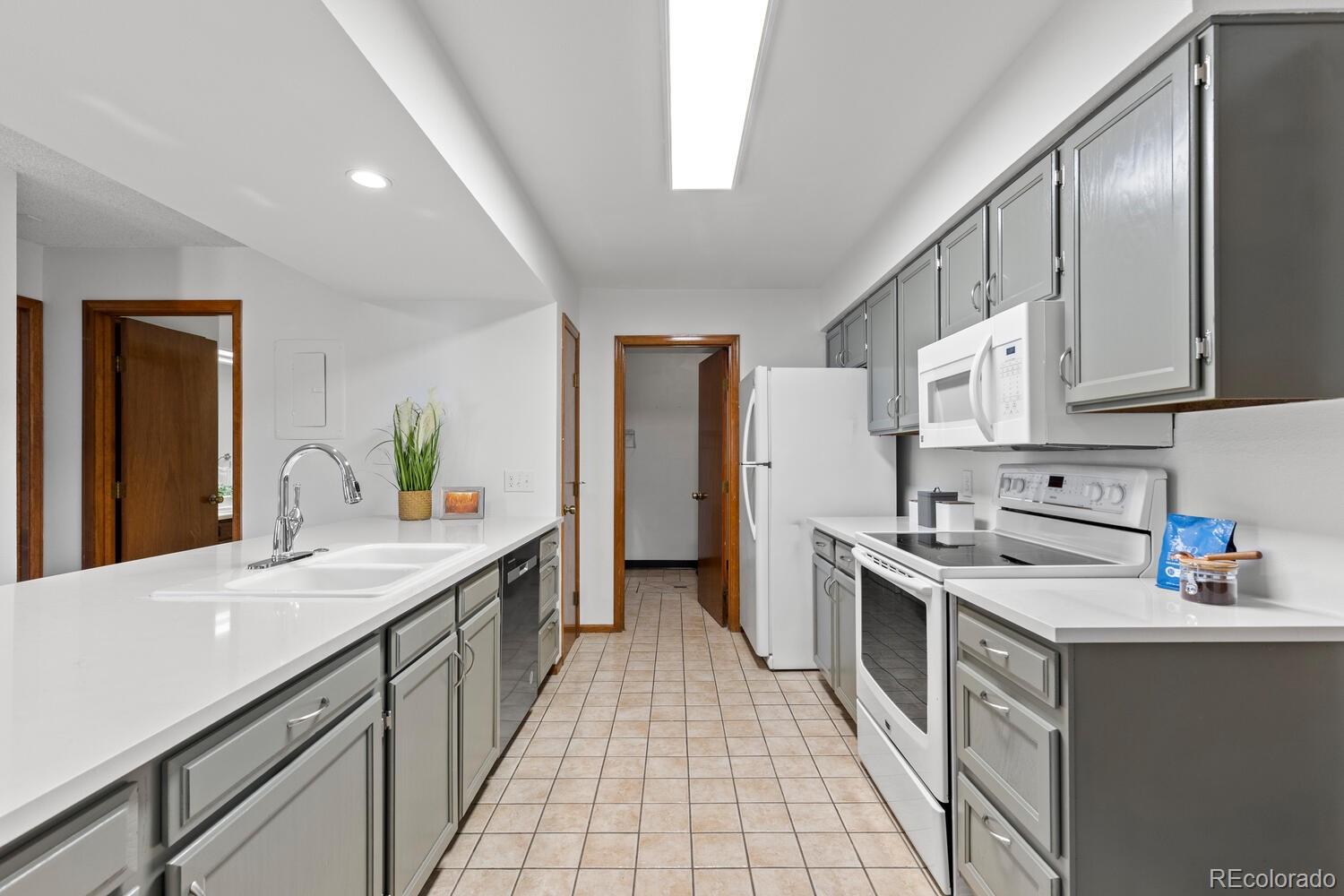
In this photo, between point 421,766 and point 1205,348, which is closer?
point 1205,348

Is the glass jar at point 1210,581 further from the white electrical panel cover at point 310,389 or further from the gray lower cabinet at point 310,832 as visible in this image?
the white electrical panel cover at point 310,389

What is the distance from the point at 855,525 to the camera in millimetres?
3037

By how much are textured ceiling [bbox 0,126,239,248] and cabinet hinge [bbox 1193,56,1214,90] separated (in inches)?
132

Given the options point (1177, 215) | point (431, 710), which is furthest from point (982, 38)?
point (431, 710)

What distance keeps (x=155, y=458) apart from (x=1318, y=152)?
15.7 ft

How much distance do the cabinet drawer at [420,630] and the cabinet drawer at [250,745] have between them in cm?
17

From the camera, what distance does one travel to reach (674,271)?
401 cm

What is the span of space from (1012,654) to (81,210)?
13.0ft

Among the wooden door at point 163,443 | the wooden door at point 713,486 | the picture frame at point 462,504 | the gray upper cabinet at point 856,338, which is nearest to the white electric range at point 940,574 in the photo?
the gray upper cabinet at point 856,338

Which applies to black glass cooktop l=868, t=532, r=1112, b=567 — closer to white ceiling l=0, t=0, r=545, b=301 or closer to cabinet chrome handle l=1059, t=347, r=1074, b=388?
cabinet chrome handle l=1059, t=347, r=1074, b=388

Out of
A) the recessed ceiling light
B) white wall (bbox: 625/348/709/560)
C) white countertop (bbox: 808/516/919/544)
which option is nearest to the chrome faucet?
the recessed ceiling light

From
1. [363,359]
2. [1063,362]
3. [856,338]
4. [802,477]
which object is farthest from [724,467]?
[1063,362]

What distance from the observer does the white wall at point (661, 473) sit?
6758 mm

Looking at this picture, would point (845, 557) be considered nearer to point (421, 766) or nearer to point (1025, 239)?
point (1025, 239)
